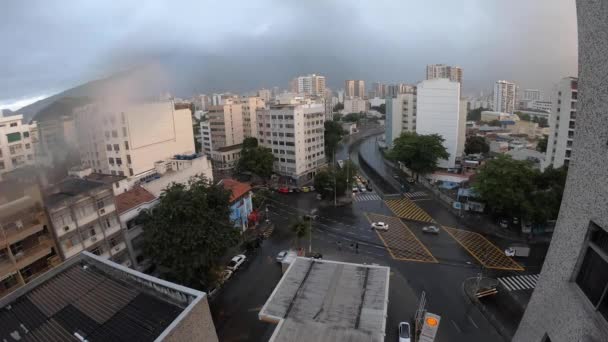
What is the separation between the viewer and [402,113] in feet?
126

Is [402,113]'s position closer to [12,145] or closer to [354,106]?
[12,145]

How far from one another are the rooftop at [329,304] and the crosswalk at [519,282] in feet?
18.3

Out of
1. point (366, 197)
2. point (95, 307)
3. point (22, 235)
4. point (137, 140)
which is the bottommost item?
point (366, 197)

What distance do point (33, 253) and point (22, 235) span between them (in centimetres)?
68

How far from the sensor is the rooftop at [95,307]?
5.56m

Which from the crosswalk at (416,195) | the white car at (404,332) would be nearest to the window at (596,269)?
the white car at (404,332)

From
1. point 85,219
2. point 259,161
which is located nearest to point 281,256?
point 85,219

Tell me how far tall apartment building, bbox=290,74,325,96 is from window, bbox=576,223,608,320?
261 ft

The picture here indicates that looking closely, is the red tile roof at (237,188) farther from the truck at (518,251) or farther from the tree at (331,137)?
the tree at (331,137)

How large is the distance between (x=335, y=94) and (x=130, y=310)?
365 feet

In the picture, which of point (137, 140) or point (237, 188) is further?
point (137, 140)

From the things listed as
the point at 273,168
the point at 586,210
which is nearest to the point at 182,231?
the point at 586,210

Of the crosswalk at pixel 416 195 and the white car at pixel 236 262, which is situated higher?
the white car at pixel 236 262

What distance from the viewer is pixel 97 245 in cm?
1097
